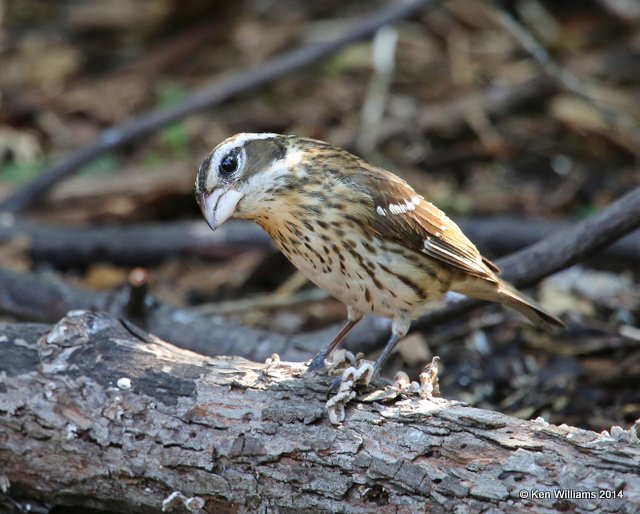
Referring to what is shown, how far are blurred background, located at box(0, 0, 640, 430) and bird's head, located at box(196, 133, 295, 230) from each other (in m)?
1.12

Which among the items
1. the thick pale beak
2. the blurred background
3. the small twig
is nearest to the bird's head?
the thick pale beak

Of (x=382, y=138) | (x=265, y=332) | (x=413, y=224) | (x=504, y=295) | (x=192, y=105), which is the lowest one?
(x=265, y=332)

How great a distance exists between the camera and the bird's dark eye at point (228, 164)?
3840mm

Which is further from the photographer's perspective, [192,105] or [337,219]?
[192,105]

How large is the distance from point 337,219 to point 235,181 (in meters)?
0.42

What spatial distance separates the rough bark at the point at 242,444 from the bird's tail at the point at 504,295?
0.97 m

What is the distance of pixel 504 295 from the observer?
14.6ft

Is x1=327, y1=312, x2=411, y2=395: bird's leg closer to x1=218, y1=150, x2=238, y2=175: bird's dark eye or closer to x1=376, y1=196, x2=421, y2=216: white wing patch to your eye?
x1=376, y1=196, x2=421, y2=216: white wing patch

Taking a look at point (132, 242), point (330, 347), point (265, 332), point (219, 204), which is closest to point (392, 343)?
point (330, 347)

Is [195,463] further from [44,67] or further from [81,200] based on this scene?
[44,67]

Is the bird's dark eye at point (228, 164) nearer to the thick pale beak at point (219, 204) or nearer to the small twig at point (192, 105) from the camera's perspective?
the thick pale beak at point (219, 204)

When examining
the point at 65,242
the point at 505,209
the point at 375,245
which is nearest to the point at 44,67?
the point at 65,242

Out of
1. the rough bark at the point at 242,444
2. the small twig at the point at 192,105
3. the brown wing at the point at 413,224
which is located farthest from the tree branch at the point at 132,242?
Answer: the rough bark at the point at 242,444

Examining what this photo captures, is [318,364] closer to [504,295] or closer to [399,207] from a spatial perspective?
[399,207]
